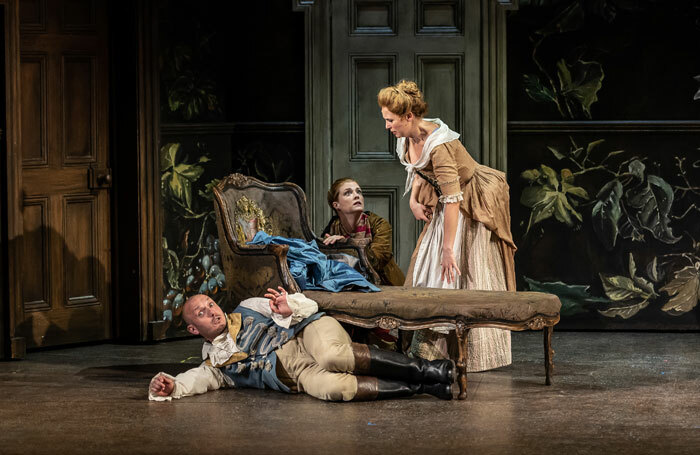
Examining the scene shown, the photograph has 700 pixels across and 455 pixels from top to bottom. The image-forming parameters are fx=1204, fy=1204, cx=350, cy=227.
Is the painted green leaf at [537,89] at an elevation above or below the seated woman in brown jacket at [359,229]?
above

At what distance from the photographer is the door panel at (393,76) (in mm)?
6832

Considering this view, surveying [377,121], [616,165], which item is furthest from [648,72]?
[377,121]

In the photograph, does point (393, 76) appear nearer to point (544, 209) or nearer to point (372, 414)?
point (544, 209)

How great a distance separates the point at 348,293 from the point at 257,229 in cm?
81

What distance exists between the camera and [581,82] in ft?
22.4

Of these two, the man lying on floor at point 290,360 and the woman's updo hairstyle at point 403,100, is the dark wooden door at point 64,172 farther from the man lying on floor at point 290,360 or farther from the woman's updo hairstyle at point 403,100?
the woman's updo hairstyle at point 403,100

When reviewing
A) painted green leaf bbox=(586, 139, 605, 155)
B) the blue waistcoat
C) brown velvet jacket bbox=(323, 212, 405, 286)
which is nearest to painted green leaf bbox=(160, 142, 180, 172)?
brown velvet jacket bbox=(323, 212, 405, 286)

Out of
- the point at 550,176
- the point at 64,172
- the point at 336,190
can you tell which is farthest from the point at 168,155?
the point at 550,176

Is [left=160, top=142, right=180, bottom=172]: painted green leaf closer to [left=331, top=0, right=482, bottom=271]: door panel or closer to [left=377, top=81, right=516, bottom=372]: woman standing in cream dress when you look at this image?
[left=331, top=0, right=482, bottom=271]: door panel

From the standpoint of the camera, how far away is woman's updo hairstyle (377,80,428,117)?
5395mm

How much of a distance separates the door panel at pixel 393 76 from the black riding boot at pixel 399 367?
1.98 metres

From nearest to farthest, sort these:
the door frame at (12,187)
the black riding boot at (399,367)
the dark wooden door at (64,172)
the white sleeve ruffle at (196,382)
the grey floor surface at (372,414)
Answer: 1. the grey floor surface at (372,414)
2. the black riding boot at (399,367)
3. the white sleeve ruffle at (196,382)
4. the door frame at (12,187)
5. the dark wooden door at (64,172)

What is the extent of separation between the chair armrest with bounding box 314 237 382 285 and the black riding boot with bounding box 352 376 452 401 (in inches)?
35.0

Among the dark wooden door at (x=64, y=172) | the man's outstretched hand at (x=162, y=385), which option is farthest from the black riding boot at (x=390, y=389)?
the dark wooden door at (x=64, y=172)
